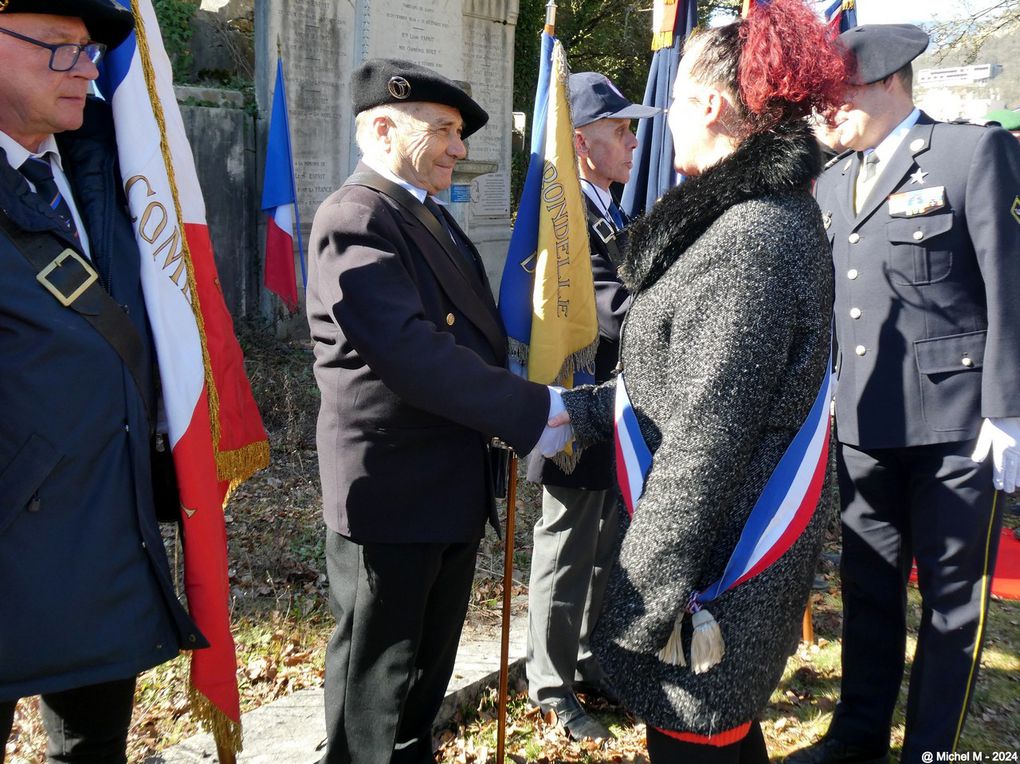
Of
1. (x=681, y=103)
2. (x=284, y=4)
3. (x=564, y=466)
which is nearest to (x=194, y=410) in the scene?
(x=564, y=466)

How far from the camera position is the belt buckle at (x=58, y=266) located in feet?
5.82

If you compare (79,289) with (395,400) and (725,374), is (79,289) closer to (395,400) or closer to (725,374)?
(395,400)

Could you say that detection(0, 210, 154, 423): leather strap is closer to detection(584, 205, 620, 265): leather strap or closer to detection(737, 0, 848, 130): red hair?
detection(737, 0, 848, 130): red hair

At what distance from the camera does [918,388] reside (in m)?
2.76

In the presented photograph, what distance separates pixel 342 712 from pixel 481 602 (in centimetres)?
186

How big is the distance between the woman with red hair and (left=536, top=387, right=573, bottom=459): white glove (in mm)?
400

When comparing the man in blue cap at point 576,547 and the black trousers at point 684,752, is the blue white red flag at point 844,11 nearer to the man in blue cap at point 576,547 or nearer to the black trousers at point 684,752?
the man in blue cap at point 576,547

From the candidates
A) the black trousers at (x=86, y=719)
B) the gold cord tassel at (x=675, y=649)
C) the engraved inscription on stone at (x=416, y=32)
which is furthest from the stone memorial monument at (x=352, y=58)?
the gold cord tassel at (x=675, y=649)

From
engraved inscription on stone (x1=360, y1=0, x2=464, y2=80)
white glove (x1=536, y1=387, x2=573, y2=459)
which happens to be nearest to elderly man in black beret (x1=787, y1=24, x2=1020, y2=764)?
white glove (x1=536, y1=387, x2=573, y2=459)

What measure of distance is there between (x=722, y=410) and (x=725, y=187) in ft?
1.61

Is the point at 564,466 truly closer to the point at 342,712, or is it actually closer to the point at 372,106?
the point at 342,712

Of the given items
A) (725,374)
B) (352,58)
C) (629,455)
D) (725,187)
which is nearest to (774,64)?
(725,187)

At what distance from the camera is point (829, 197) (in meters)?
3.16

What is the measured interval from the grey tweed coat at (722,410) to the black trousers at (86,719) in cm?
113
